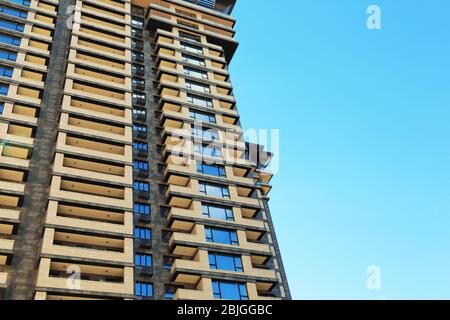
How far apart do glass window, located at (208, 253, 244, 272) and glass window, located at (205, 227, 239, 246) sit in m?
1.61

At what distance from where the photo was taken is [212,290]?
129ft

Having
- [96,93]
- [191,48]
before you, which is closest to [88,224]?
[96,93]

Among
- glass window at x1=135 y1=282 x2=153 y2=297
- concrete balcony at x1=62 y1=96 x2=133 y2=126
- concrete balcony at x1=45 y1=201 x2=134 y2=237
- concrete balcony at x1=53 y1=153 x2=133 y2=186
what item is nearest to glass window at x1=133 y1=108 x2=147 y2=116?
concrete balcony at x1=62 y1=96 x2=133 y2=126

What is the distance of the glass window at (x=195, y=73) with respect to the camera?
61469 mm

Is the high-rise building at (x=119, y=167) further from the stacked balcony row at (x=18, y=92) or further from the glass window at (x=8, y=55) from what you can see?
the glass window at (x=8, y=55)

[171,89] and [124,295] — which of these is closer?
[124,295]

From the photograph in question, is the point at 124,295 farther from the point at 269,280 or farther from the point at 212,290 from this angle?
the point at 269,280

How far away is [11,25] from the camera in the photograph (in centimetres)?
5497

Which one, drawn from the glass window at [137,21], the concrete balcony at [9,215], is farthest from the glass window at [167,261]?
the glass window at [137,21]

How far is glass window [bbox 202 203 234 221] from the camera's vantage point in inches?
1805

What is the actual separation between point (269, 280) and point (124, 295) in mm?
14206

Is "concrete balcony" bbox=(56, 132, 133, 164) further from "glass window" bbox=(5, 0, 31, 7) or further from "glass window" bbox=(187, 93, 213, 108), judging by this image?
"glass window" bbox=(5, 0, 31, 7)

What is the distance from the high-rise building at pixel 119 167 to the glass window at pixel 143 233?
107 mm

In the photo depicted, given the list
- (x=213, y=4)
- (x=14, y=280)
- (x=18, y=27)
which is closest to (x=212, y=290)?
(x=14, y=280)
